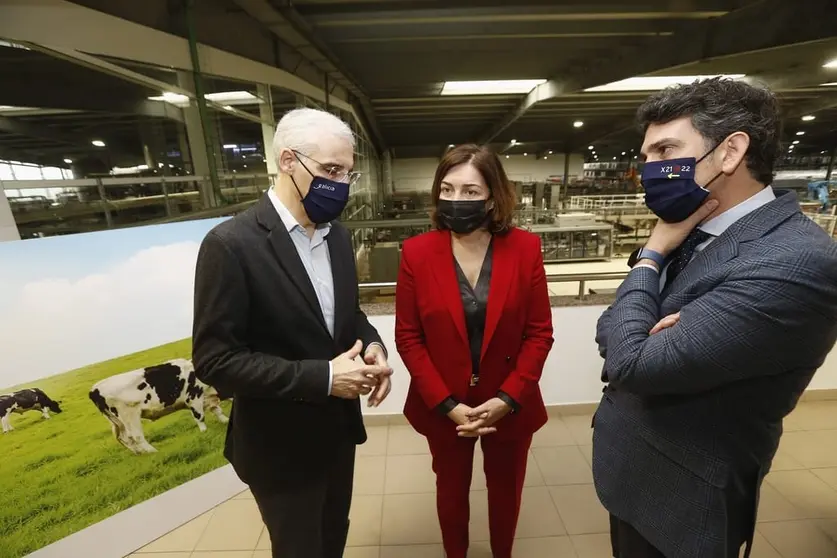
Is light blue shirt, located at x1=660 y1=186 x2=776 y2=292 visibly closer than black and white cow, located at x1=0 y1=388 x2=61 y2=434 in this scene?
Yes

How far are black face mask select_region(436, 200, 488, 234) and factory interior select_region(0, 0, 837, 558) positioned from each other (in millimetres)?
233

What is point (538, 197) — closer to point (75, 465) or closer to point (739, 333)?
point (739, 333)

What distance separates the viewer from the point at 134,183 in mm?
1926

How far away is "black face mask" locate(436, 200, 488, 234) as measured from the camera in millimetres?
1304

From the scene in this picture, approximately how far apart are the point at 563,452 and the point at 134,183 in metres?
3.04

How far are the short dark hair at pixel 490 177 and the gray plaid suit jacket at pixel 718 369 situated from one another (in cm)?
53

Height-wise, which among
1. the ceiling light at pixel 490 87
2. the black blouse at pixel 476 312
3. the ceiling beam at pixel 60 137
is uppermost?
the ceiling light at pixel 490 87

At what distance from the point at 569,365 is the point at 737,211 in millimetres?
2168

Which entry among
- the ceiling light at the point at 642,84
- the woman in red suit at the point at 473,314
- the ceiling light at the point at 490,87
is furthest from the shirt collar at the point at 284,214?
the ceiling light at the point at 642,84

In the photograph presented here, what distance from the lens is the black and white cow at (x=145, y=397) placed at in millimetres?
1691

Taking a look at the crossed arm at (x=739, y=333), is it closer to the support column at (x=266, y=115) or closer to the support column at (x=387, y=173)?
the support column at (x=266, y=115)

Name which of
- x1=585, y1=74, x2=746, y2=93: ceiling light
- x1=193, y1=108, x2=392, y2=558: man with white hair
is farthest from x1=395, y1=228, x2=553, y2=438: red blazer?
x1=585, y1=74, x2=746, y2=93: ceiling light

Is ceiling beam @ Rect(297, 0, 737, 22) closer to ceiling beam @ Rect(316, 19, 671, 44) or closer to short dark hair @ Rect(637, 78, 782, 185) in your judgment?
ceiling beam @ Rect(316, 19, 671, 44)

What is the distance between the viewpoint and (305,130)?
109cm
